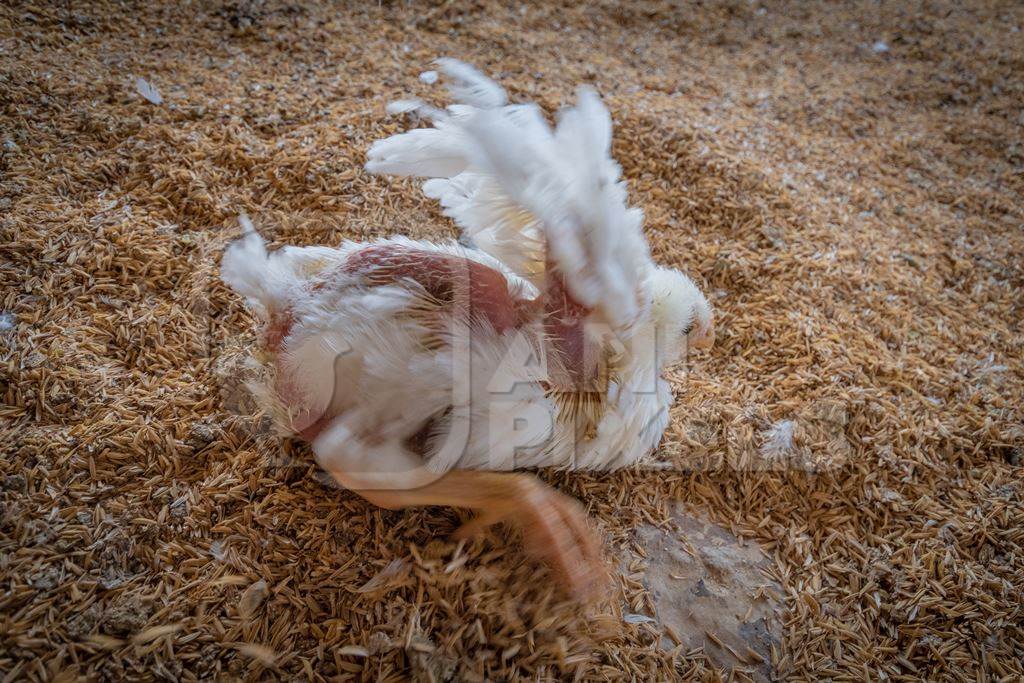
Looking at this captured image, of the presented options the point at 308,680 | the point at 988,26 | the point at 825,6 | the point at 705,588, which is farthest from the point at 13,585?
the point at 988,26

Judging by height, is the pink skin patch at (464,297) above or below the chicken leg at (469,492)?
above

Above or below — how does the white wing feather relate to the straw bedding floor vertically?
above

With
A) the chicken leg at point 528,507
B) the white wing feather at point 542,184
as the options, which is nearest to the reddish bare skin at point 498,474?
the chicken leg at point 528,507

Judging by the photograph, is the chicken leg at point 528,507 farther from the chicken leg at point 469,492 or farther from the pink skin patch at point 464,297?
the pink skin patch at point 464,297

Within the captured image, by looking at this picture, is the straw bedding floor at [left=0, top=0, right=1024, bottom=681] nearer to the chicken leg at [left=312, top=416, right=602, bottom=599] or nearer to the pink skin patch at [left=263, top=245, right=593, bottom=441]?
the chicken leg at [left=312, top=416, right=602, bottom=599]

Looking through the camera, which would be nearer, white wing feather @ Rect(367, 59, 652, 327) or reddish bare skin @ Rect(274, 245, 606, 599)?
white wing feather @ Rect(367, 59, 652, 327)

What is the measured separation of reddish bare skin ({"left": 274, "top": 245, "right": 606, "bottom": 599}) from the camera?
1147 mm

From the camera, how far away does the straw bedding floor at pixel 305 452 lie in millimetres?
1111

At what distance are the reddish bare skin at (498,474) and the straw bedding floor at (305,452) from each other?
0.32 feet

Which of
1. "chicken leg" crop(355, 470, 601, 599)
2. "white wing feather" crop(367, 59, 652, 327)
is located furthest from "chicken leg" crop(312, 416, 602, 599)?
"white wing feather" crop(367, 59, 652, 327)

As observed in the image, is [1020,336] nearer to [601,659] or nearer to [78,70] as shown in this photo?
[601,659]

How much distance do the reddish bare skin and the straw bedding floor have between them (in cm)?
10

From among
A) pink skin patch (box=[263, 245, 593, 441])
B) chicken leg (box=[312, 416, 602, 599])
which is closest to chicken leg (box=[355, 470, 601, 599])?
chicken leg (box=[312, 416, 602, 599])

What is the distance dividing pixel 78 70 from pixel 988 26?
17.1 ft
